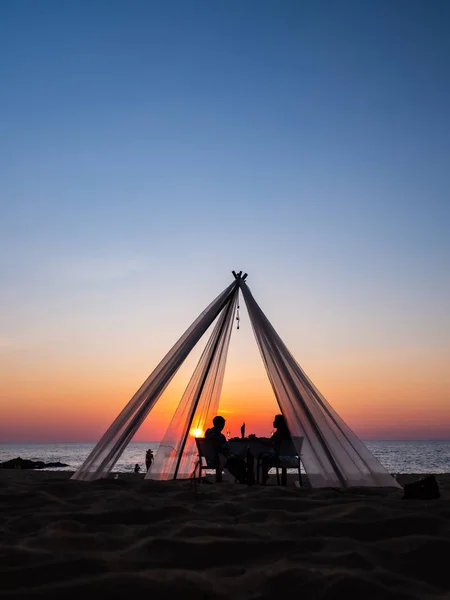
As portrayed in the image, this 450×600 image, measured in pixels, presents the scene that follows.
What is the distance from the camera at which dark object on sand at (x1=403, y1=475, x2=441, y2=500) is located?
18.1 ft

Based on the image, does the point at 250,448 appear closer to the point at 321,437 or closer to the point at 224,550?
the point at 321,437

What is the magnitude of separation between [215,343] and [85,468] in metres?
3.23

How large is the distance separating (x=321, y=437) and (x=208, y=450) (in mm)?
2518

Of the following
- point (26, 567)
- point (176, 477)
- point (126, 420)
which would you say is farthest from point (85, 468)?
point (26, 567)

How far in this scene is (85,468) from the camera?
7.56m

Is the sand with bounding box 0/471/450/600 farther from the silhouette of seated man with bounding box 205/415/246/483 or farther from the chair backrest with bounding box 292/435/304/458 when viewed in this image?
the silhouette of seated man with bounding box 205/415/246/483

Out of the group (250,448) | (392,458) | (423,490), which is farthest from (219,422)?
(392,458)

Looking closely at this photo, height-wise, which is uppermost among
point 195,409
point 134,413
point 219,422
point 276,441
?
point 195,409

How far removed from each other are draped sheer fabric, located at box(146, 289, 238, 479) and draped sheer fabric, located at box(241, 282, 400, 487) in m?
2.22

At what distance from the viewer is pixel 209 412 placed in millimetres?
10016

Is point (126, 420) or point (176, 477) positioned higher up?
point (126, 420)

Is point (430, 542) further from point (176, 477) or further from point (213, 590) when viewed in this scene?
point (176, 477)

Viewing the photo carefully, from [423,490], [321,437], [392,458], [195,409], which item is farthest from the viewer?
[392,458]

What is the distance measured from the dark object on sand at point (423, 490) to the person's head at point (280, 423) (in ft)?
10.3
